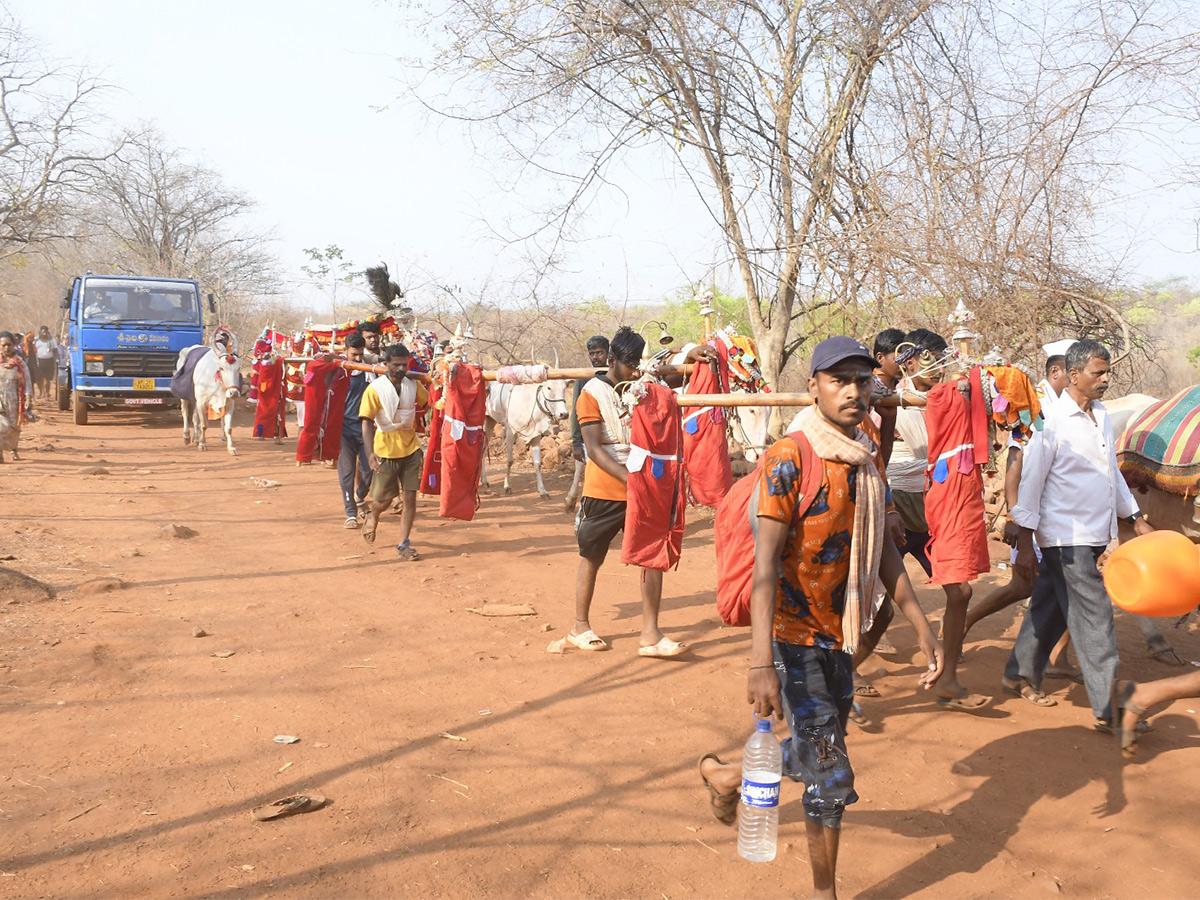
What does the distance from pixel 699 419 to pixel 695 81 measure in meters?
6.02

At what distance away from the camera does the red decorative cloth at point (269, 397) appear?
15.1m

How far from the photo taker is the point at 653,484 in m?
5.89

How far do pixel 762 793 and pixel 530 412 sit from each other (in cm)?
989

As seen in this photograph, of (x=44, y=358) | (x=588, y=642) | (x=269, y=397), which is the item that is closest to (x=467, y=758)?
(x=588, y=642)

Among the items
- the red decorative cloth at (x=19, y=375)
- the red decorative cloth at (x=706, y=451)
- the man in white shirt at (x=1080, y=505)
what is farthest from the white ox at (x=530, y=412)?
the man in white shirt at (x=1080, y=505)

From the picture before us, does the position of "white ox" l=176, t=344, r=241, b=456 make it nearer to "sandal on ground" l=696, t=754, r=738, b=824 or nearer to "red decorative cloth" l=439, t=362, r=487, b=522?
"red decorative cloth" l=439, t=362, r=487, b=522

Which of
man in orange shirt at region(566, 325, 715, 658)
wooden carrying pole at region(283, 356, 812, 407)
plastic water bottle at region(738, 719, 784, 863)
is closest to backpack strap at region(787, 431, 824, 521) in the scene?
wooden carrying pole at region(283, 356, 812, 407)

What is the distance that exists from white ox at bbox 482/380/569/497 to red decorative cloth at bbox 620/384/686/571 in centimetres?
636

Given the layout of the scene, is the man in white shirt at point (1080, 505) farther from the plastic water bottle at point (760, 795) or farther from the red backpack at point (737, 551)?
the plastic water bottle at point (760, 795)

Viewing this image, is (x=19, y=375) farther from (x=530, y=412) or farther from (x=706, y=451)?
(x=706, y=451)

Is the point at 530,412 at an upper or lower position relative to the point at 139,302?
lower

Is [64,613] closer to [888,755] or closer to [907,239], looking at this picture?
[888,755]

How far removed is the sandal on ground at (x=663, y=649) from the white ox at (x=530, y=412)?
631 centimetres

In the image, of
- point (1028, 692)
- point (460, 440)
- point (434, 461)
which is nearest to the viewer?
point (1028, 692)
